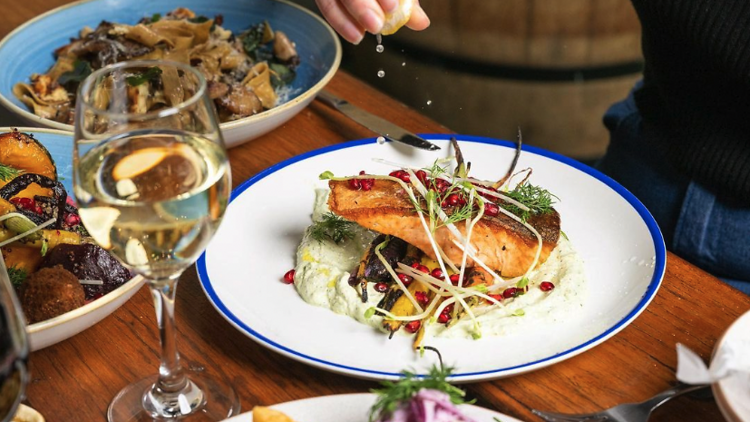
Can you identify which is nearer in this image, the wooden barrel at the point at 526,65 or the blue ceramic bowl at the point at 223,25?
the blue ceramic bowl at the point at 223,25

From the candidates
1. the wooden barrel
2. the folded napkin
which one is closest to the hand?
the folded napkin

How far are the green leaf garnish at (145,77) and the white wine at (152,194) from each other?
104 millimetres

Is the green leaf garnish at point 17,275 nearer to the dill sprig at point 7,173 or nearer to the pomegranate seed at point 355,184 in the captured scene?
the dill sprig at point 7,173

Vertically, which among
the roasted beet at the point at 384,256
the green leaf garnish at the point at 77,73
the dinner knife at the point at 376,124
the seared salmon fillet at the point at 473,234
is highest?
the seared salmon fillet at the point at 473,234

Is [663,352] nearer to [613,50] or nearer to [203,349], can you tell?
[203,349]

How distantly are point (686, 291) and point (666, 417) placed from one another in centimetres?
30

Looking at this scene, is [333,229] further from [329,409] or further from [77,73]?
[77,73]

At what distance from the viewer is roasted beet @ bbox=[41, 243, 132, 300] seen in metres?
1.14

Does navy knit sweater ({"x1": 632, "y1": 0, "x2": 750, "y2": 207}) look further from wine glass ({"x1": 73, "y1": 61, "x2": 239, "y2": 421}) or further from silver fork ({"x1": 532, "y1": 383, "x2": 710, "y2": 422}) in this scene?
wine glass ({"x1": 73, "y1": 61, "x2": 239, "y2": 421})

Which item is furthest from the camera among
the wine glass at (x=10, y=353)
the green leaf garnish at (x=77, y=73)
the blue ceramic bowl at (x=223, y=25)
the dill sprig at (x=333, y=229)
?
the green leaf garnish at (x=77, y=73)

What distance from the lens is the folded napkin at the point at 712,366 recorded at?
35.5 inches

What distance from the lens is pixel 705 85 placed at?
1710 mm

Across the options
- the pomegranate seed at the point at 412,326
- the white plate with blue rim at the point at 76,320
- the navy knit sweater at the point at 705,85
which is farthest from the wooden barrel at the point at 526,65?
the white plate with blue rim at the point at 76,320

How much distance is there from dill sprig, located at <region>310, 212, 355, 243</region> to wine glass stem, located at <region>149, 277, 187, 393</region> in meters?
0.36
